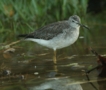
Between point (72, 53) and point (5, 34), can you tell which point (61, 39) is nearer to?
point (72, 53)

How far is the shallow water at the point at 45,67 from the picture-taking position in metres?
7.68

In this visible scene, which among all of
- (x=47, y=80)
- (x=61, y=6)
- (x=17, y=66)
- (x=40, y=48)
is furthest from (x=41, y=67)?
(x=61, y=6)

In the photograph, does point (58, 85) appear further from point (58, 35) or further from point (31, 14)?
point (31, 14)

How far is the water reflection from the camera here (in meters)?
7.43

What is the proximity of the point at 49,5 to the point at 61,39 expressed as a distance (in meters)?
3.58

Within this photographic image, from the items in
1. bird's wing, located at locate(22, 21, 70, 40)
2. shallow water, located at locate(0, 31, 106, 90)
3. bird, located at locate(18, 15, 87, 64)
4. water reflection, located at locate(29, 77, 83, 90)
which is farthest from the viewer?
bird's wing, located at locate(22, 21, 70, 40)

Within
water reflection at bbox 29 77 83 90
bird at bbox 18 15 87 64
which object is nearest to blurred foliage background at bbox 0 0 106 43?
bird at bbox 18 15 87 64

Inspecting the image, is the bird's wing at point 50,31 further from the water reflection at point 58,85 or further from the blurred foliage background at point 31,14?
the water reflection at point 58,85

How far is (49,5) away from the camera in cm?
1309

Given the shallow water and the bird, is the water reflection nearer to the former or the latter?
the shallow water

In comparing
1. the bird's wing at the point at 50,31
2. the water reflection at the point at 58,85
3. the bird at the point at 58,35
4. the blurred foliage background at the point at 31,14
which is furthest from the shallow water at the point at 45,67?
the blurred foliage background at the point at 31,14

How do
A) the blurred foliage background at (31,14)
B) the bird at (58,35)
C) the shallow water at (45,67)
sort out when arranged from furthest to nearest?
the blurred foliage background at (31,14) → the bird at (58,35) → the shallow water at (45,67)

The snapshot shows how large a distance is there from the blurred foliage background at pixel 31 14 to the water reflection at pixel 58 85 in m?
3.86

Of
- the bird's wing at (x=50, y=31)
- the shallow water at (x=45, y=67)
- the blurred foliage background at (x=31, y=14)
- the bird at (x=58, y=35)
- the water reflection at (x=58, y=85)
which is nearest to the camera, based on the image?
the water reflection at (x=58, y=85)
